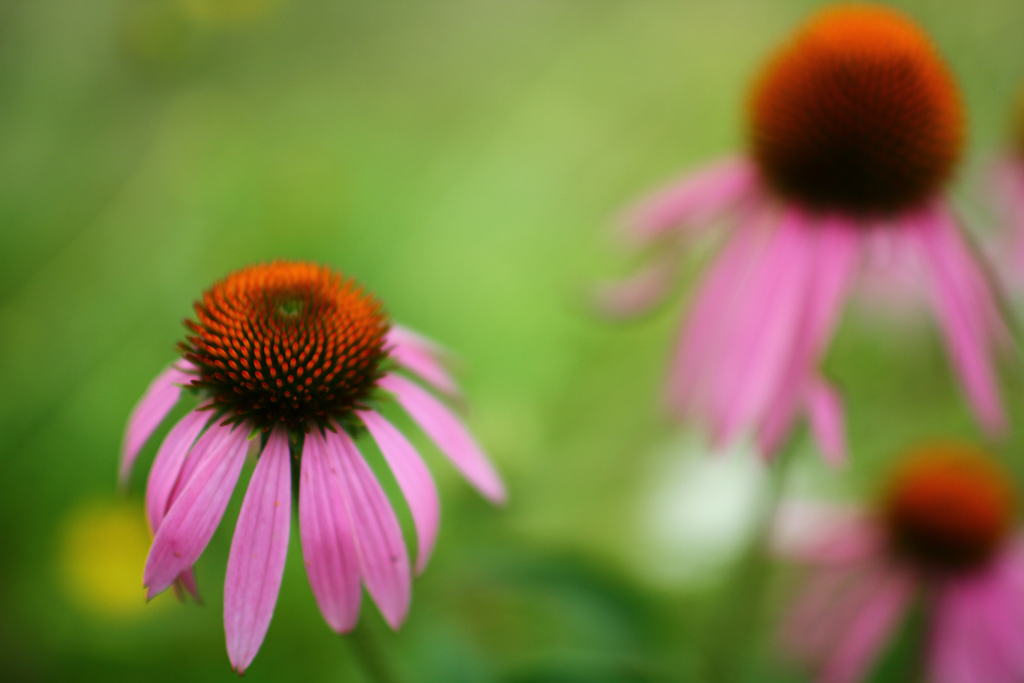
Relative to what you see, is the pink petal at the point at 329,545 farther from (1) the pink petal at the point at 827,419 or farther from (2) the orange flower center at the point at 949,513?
(2) the orange flower center at the point at 949,513


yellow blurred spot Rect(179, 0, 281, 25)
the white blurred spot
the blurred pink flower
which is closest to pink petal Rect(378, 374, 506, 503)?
the white blurred spot

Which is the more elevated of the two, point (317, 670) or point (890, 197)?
point (890, 197)

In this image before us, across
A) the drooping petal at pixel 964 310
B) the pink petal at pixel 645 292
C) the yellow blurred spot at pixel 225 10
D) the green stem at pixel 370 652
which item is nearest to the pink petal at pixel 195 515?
the green stem at pixel 370 652

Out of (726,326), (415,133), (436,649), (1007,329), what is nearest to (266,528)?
(436,649)

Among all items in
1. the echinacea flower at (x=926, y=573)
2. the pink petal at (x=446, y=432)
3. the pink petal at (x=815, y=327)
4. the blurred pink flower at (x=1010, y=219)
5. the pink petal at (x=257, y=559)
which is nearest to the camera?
the pink petal at (x=257, y=559)

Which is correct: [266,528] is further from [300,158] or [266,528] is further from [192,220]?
[300,158]

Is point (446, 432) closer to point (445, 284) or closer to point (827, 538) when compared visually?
point (827, 538)
